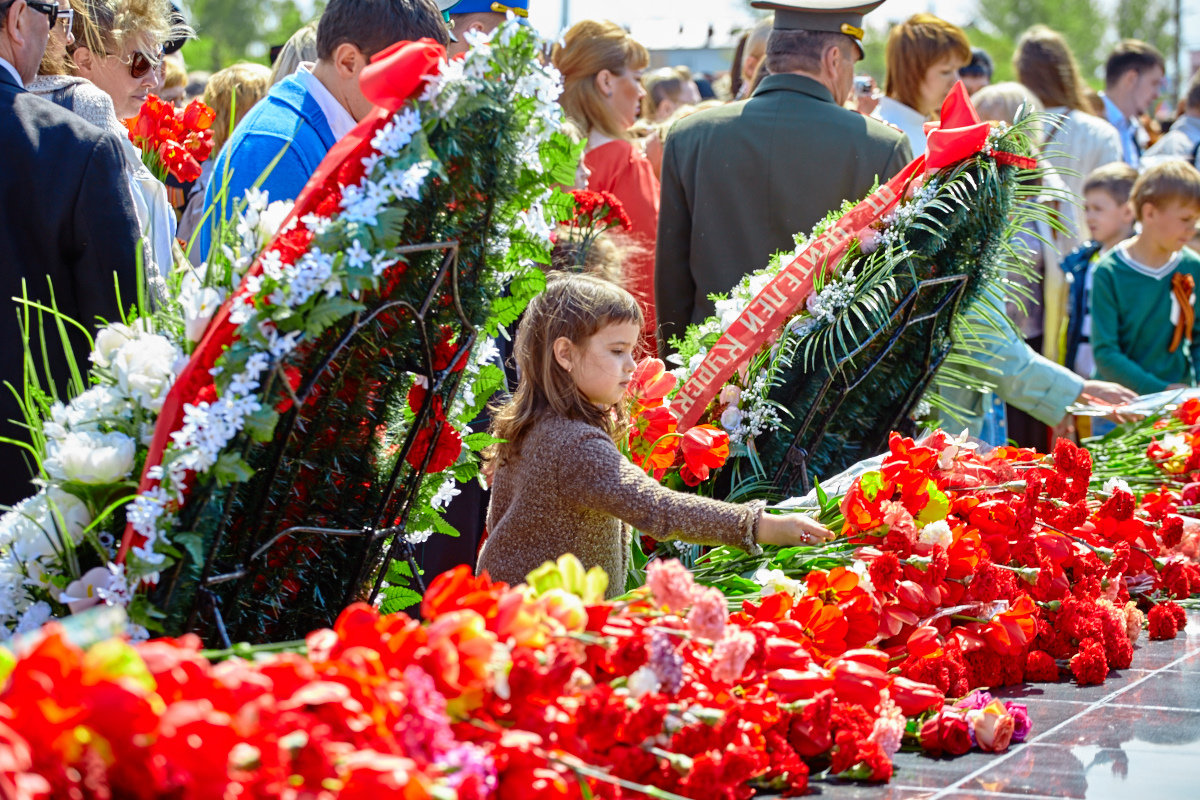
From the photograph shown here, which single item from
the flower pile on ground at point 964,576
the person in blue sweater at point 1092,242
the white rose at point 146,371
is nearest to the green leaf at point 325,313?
the white rose at point 146,371

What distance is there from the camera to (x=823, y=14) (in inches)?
167

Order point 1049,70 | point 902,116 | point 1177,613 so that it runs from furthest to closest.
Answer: point 1049,70, point 902,116, point 1177,613

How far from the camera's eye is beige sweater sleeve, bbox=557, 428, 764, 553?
263cm

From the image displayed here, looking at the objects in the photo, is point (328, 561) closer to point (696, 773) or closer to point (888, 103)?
point (696, 773)

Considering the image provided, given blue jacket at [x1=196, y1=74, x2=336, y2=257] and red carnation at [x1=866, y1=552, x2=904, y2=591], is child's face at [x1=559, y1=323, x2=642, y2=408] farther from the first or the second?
blue jacket at [x1=196, y1=74, x2=336, y2=257]

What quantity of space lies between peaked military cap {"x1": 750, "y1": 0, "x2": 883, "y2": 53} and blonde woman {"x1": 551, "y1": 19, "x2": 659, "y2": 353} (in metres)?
0.86

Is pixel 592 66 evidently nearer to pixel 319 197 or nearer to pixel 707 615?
pixel 319 197

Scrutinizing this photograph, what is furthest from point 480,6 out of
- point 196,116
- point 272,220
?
point 272,220

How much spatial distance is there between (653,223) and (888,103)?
1297 mm

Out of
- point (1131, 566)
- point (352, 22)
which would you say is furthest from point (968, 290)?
point (352, 22)

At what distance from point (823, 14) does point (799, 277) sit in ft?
4.41

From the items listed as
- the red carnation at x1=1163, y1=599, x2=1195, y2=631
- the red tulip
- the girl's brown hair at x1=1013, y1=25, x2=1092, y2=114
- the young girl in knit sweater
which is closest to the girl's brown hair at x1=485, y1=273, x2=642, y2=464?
the young girl in knit sweater

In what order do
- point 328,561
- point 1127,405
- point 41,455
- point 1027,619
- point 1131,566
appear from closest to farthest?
point 41,455 → point 328,561 → point 1027,619 → point 1131,566 → point 1127,405

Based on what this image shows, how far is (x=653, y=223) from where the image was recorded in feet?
16.8
